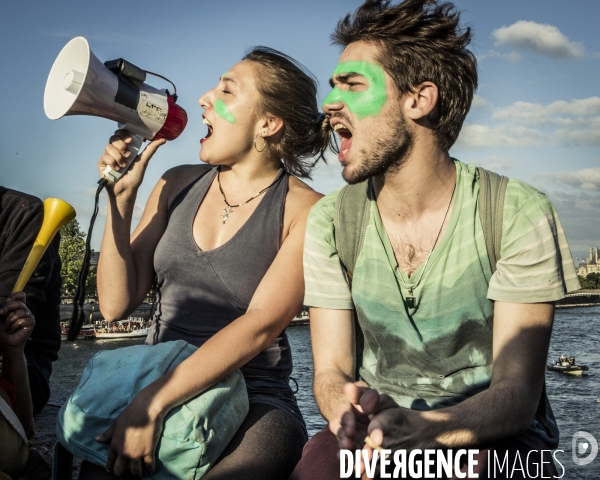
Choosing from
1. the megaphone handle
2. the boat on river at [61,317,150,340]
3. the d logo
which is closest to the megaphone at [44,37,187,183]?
the megaphone handle

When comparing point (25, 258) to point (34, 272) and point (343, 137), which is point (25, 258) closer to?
point (34, 272)

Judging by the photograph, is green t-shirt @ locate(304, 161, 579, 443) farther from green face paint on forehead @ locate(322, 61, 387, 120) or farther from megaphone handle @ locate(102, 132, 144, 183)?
megaphone handle @ locate(102, 132, 144, 183)

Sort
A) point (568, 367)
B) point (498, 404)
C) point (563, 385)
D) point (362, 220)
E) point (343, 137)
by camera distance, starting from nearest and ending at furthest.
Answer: point (498, 404) < point (362, 220) < point (343, 137) < point (563, 385) < point (568, 367)

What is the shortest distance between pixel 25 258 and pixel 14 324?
0.83 metres

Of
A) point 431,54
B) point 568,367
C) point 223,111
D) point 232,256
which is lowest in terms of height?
point 568,367

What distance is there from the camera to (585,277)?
133 metres

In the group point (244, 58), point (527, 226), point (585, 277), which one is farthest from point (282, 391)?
point (585, 277)

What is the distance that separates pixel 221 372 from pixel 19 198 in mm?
1540

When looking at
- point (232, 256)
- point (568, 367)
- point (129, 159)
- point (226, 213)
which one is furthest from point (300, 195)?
point (568, 367)

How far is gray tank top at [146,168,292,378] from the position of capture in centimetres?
323

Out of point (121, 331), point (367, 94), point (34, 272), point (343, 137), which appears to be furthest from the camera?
point (121, 331)

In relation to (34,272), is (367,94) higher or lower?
higher

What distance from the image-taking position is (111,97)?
11.1 ft

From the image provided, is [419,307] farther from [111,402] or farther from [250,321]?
[111,402]
